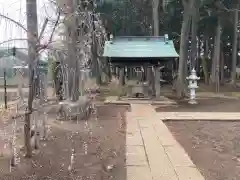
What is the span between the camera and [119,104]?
16.4m

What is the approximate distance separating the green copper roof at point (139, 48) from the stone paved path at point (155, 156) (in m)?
6.78

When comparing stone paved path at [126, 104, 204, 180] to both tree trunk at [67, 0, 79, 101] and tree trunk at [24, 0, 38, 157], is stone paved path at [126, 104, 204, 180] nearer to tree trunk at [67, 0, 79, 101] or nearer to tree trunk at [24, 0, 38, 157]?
tree trunk at [24, 0, 38, 157]

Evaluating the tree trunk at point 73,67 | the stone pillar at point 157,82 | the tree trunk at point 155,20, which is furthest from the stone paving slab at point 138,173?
the tree trunk at point 155,20

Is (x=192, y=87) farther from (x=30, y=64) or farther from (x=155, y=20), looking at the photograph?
(x=30, y=64)

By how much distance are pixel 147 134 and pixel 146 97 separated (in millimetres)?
9386

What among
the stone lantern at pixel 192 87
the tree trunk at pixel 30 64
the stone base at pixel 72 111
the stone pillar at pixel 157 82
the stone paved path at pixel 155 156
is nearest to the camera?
the stone paved path at pixel 155 156

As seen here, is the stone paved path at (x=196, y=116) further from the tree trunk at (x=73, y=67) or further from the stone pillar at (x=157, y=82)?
the stone pillar at (x=157, y=82)

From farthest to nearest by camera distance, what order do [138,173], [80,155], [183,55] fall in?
[183,55] → [80,155] → [138,173]

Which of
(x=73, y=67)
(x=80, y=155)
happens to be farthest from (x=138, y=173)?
(x=73, y=67)

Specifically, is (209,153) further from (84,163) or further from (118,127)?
(118,127)

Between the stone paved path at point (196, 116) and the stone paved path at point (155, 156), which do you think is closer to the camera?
the stone paved path at point (155, 156)

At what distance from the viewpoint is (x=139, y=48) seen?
58.1ft

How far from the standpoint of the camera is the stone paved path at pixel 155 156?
215 inches

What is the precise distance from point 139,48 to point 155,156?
11472 millimetres
